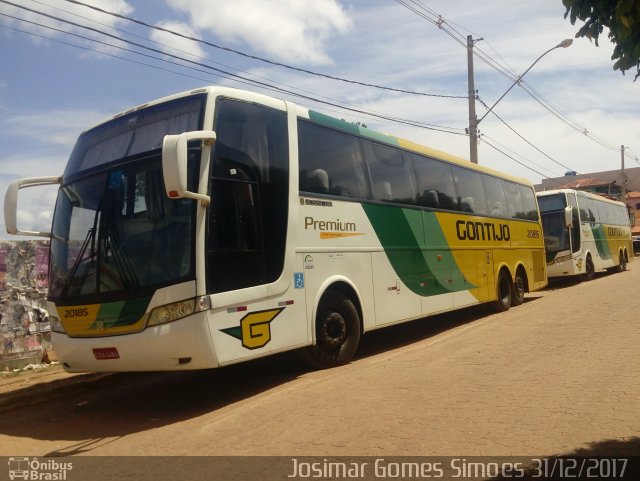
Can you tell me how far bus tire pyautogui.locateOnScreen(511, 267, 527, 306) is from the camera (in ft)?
48.3

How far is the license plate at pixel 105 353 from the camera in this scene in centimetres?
618

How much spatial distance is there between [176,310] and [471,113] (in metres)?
17.4

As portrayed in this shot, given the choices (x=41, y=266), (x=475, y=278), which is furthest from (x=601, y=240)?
(x=41, y=266)

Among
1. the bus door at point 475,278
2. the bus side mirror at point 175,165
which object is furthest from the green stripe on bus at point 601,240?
the bus side mirror at point 175,165

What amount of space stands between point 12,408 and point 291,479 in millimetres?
4586

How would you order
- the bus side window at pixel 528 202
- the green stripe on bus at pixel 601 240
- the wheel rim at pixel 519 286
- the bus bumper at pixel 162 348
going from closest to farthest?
the bus bumper at pixel 162 348, the wheel rim at pixel 519 286, the bus side window at pixel 528 202, the green stripe on bus at pixel 601 240

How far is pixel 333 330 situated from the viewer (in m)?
8.03

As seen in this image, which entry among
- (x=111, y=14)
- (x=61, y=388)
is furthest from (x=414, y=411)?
(x=111, y=14)

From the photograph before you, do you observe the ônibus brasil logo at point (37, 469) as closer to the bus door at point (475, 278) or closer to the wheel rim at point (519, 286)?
the bus door at point (475, 278)

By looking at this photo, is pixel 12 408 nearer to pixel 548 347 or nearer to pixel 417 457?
pixel 417 457

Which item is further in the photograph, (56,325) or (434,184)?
(434,184)

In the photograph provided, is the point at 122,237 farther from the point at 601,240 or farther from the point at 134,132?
the point at 601,240

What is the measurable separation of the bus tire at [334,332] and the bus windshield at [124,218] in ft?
7.84

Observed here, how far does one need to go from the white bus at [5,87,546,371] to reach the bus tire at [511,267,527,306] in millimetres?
6538
